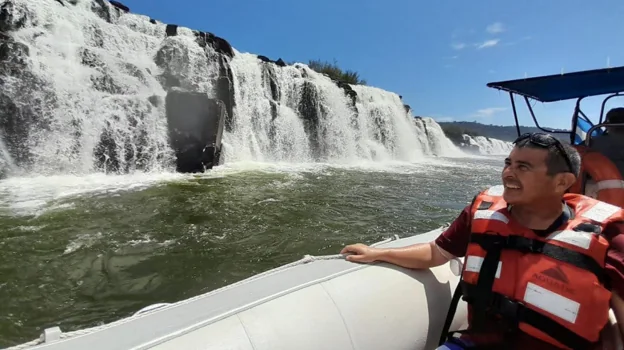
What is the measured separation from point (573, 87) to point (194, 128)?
1057 cm

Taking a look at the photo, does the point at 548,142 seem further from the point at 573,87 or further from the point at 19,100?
the point at 19,100

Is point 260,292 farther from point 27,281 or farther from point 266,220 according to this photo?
point 266,220

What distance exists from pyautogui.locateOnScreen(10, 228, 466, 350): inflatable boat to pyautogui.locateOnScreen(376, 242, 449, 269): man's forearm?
1.5 inches

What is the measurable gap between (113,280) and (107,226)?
6.24 feet

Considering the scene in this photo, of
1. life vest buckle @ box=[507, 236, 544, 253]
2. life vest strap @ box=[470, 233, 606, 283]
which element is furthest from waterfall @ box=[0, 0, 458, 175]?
life vest buckle @ box=[507, 236, 544, 253]

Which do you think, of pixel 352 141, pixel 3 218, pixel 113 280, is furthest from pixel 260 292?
pixel 352 141

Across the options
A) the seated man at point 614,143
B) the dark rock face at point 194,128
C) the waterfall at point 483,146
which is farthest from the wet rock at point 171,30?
the waterfall at point 483,146

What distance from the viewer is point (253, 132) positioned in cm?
1577

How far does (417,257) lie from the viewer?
2.06 m

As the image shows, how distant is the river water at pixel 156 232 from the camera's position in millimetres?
3583

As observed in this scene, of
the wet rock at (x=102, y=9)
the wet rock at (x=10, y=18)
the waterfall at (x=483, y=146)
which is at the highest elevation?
the wet rock at (x=102, y=9)

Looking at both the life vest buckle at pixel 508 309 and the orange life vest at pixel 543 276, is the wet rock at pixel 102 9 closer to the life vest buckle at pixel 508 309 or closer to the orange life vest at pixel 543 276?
the orange life vest at pixel 543 276

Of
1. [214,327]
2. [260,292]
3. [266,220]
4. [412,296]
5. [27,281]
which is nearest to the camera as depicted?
[214,327]

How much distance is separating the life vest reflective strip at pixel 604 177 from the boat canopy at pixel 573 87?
36 cm
